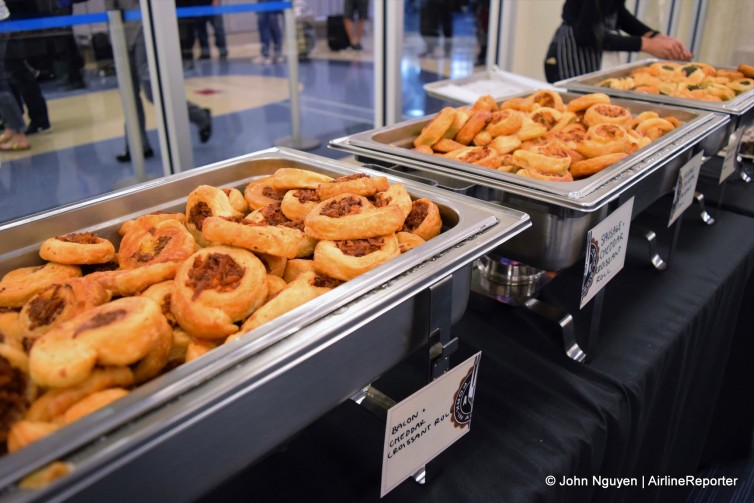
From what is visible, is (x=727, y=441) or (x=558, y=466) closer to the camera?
(x=558, y=466)

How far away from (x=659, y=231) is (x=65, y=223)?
1467mm

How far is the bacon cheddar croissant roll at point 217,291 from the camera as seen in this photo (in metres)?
0.62

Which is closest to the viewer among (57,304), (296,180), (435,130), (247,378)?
(247,378)

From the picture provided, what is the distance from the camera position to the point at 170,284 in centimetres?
72

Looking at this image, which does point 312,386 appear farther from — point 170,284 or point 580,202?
point 580,202

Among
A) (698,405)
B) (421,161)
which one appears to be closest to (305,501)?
(421,161)

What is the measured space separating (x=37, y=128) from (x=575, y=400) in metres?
3.26

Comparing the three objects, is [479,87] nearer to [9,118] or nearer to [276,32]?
[9,118]

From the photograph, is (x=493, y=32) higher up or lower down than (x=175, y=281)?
higher up

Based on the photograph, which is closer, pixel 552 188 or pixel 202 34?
pixel 552 188

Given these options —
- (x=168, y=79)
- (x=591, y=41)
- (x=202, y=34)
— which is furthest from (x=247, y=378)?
(x=202, y=34)

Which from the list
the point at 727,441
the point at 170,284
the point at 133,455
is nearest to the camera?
the point at 133,455

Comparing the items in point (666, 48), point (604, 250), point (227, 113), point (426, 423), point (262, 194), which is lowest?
point (227, 113)

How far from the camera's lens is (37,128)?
10.3ft
